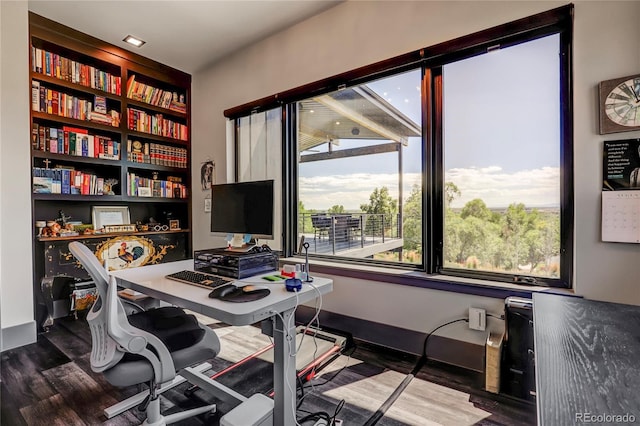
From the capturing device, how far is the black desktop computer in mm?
1631

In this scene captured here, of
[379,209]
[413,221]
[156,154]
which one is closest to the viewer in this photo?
[413,221]

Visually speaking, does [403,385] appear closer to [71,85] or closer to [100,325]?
[100,325]

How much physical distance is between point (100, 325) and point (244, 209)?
2.93 feet

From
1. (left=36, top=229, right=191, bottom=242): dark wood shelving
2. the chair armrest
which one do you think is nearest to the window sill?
the chair armrest

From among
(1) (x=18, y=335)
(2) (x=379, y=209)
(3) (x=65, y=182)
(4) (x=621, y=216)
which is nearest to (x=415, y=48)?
(2) (x=379, y=209)

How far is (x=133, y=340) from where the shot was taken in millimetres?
1109

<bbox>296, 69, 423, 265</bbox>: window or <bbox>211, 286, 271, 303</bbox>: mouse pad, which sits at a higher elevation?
<bbox>296, 69, 423, 265</bbox>: window

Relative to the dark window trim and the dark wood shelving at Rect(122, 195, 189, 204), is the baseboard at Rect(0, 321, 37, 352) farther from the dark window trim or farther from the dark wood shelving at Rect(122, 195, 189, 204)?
the dark window trim

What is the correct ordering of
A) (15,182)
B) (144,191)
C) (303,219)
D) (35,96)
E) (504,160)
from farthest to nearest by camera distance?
(144,191), (303,219), (35,96), (15,182), (504,160)

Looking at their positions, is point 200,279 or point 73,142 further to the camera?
point 73,142

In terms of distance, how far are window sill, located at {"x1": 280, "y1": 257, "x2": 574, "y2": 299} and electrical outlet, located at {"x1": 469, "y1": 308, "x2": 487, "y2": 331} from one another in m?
0.10

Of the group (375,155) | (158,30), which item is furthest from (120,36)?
(375,155)

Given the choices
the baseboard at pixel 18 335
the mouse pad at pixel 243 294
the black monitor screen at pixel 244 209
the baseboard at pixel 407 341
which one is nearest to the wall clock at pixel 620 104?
the baseboard at pixel 407 341

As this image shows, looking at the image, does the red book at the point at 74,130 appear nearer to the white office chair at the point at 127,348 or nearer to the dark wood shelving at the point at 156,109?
the dark wood shelving at the point at 156,109
